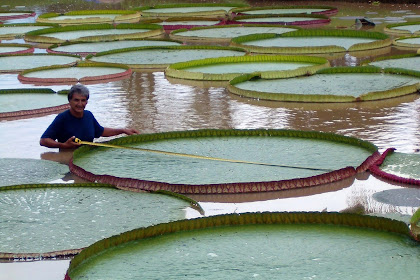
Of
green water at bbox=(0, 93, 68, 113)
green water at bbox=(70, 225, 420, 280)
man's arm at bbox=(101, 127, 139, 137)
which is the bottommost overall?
green water at bbox=(0, 93, 68, 113)

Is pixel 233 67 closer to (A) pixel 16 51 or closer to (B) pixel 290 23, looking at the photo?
(A) pixel 16 51

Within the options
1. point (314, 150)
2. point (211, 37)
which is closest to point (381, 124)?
point (314, 150)

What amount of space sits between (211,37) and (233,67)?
121 inches

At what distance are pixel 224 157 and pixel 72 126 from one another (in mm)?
1073

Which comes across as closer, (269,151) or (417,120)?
(269,151)

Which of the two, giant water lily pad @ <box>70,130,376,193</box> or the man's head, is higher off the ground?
the man's head

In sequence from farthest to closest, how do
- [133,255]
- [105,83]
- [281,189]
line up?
[105,83], [281,189], [133,255]

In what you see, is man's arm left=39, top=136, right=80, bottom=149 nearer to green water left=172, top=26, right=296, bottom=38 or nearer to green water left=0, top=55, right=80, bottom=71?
green water left=0, top=55, right=80, bottom=71

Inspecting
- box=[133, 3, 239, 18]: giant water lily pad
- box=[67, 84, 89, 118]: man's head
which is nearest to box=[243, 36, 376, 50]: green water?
box=[133, 3, 239, 18]: giant water lily pad

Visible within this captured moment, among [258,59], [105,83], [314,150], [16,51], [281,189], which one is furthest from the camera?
[16,51]

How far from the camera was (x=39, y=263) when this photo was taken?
3.48m

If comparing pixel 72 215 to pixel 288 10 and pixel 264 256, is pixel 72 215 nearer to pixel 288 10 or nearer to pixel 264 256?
pixel 264 256

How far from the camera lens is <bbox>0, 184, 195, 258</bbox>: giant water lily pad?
3588 millimetres

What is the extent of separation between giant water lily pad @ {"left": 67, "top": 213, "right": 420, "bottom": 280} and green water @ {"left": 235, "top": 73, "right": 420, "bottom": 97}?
352 centimetres
